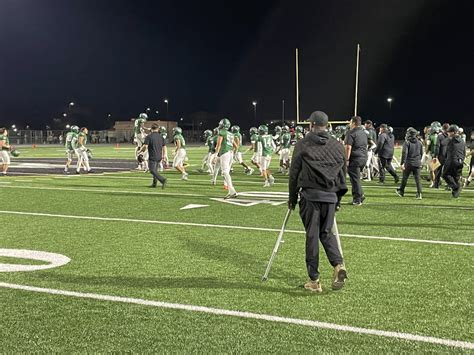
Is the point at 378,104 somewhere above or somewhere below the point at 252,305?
above

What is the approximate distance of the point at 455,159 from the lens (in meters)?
13.1

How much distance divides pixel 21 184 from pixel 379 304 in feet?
46.9

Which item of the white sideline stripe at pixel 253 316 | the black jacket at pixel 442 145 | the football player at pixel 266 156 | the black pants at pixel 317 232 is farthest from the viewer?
the football player at pixel 266 156

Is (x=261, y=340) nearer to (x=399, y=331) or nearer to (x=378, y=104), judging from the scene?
(x=399, y=331)

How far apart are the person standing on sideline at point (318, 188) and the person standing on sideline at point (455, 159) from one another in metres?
9.02

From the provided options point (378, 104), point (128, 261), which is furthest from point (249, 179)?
point (378, 104)

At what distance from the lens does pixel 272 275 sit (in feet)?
19.1

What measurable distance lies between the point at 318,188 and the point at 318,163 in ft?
0.81

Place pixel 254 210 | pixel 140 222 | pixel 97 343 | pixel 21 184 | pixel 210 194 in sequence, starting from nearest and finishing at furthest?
pixel 97 343 → pixel 140 222 → pixel 254 210 → pixel 210 194 → pixel 21 184

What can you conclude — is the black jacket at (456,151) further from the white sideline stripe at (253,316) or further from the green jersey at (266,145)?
the white sideline stripe at (253,316)

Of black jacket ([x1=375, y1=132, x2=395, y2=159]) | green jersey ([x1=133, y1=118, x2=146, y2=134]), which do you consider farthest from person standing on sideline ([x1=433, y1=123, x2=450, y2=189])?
green jersey ([x1=133, y1=118, x2=146, y2=134])

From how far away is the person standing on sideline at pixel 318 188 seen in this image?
16.9 feet

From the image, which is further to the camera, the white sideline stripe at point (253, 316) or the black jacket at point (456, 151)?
the black jacket at point (456, 151)

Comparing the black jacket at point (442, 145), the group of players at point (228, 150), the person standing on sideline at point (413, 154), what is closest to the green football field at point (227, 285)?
the person standing on sideline at point (413, 154)
